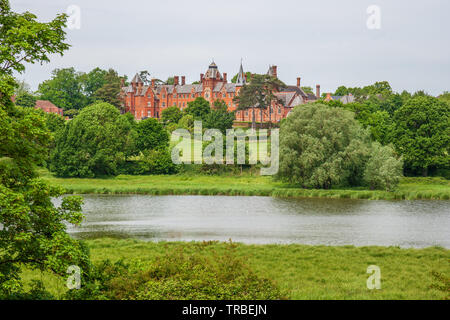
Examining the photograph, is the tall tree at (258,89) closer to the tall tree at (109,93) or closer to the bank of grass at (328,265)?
the tall tree at (109,93)

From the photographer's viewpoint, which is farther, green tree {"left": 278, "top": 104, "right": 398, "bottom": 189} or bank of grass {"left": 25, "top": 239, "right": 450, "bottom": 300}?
green tree {"left": 278, "top": 104, "right": 398, "bottom": 189}

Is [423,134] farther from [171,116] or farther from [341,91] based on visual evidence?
[341,91]

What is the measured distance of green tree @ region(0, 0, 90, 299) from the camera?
10555 millimetres

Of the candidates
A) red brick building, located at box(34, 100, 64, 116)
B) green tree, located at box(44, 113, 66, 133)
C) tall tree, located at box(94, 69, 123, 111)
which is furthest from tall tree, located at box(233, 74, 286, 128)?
red brick building, located at box(34, 100, 64, 116)

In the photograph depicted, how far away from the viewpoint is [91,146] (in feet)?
190

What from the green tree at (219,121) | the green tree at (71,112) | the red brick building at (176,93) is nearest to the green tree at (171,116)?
the green tree at (219,121)

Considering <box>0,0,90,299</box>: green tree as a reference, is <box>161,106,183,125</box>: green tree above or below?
above

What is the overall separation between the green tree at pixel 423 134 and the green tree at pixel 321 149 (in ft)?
21.5

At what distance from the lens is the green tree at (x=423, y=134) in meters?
52.0

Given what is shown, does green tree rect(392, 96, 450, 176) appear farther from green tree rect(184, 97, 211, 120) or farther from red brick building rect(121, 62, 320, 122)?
red brick building rect(121, 62, 320, 122)

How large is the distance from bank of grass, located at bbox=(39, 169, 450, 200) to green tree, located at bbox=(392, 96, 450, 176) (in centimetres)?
234

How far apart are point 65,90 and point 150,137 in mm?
51761

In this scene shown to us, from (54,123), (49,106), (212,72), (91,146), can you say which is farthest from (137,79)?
(91,146)

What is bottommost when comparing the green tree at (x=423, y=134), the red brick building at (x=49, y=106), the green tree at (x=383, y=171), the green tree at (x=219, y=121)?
the green tree at (x=383, y=171)
